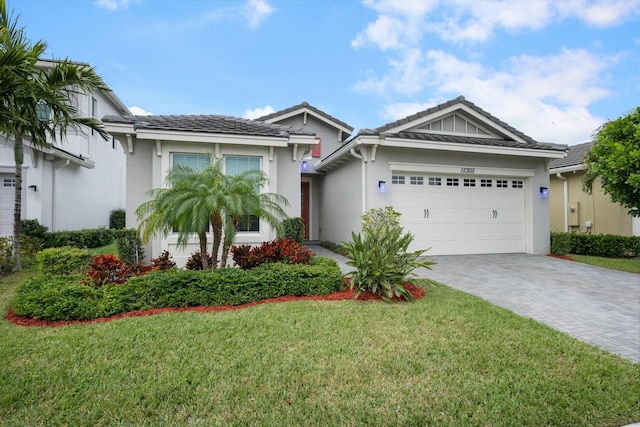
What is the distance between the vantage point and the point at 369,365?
354 centimetres

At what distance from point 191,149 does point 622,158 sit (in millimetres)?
11458

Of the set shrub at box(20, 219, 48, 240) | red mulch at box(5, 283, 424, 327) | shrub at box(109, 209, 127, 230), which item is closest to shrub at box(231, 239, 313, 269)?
red mulch at box(5, 283, 424, 327)

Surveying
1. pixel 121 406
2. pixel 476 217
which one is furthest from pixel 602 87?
pixel 121 406

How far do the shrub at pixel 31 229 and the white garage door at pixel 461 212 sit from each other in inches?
472

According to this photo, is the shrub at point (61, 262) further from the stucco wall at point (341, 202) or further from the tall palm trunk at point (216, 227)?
the stucco wall at point (341, 202)

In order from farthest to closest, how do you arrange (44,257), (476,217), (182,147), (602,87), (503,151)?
(602,87), (476,217), (503,151), (182,147), (44,257)

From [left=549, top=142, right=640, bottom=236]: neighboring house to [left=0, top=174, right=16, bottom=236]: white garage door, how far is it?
22.1 meters

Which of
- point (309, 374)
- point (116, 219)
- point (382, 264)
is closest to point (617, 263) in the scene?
point (382, 264)

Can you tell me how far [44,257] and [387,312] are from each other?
7085 mm

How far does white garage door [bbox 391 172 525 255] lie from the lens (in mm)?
11453

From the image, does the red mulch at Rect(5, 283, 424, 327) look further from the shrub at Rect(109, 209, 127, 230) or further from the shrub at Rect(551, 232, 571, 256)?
the shrub at Rect(109, 209, 127, 230)

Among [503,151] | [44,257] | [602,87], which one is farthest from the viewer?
[602,87]

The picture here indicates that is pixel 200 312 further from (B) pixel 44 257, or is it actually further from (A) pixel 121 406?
(B) pixel 44 257

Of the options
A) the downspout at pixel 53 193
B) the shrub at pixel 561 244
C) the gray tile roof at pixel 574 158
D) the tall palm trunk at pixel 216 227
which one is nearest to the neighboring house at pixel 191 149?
the tall palm trunk at pixel 216 227
